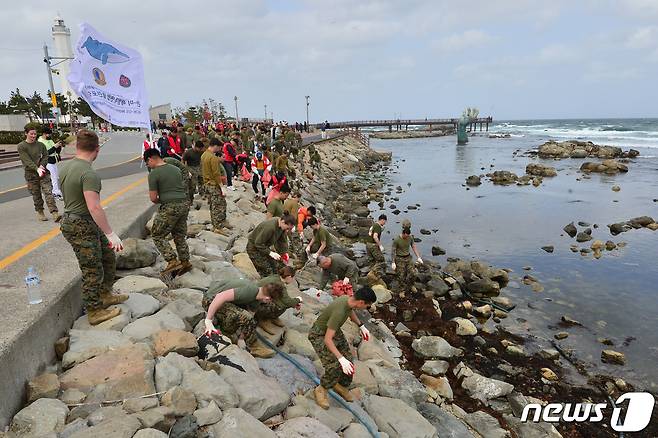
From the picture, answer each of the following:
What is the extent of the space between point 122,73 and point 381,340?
23.4 feet

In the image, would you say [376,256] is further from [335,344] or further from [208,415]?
[208,415]

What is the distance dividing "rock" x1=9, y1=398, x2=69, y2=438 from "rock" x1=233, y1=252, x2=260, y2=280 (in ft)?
14.6

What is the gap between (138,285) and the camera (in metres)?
5.64

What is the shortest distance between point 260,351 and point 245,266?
327 cm

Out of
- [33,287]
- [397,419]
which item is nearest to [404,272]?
[397,419]

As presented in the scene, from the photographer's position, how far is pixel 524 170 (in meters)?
38.3

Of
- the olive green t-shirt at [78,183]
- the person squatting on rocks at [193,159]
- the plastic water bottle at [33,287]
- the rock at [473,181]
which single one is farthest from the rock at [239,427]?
the rock at [473,181]

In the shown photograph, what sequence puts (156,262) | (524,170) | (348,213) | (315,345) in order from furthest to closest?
(524,170)
(348,213)
(156,262)
(315,345)

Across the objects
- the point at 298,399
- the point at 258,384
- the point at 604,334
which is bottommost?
the point at 604,334

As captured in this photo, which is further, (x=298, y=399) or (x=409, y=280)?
(x=409, y=280)

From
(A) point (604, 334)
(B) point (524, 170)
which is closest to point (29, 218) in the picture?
(A) point (604, 334)

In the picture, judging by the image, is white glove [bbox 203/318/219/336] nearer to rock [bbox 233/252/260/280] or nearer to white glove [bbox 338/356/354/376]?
white glove [bbox 338/356/354/376]

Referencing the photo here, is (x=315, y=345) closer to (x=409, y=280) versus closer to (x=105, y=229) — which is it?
Answer: (x=105, y=229)

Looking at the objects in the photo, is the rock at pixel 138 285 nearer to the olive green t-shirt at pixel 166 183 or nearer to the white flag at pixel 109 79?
the olive green t-shirt at pixel 166 183
